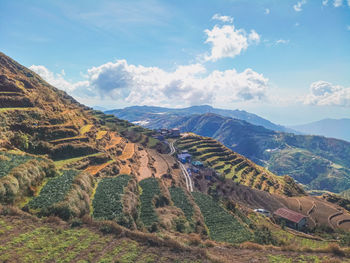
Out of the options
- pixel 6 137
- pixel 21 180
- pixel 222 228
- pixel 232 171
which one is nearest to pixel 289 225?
pixel 222 228

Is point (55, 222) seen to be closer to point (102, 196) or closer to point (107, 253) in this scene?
point (107, 253)

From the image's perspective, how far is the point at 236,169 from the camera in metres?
162

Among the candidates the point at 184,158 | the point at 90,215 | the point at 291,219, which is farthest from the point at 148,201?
the point at 184,158

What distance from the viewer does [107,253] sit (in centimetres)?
2288

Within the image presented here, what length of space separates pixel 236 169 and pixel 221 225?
116959 millimetres

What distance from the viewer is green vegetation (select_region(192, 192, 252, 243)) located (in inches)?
1720

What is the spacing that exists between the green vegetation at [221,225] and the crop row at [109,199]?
2281cm

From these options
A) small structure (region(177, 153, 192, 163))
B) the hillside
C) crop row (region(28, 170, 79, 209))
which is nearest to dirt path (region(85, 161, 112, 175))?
the hillside

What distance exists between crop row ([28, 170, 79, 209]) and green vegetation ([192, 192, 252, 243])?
32.5m

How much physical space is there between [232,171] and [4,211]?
14599 centimetres

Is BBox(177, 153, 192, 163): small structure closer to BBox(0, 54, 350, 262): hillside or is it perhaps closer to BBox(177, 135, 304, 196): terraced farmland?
BBox(177, 135, 304, 196): terraced farmland

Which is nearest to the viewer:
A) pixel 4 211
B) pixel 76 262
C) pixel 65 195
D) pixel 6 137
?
pixel 76 262

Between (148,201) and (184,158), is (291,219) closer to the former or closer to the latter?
(148,201)

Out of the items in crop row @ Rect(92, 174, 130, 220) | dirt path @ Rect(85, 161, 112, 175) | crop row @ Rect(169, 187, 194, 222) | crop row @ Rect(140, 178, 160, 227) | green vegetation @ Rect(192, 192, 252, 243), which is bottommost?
green vegetation @ Rect(192, 192, 252, 243)
